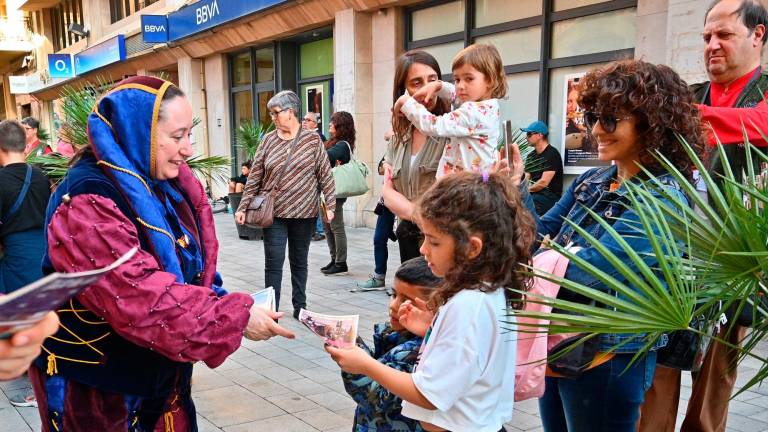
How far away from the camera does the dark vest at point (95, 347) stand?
1.88 metres

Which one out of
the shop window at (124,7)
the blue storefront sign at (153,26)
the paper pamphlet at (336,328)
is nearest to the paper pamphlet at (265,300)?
the paper pamphlet at (336,328)

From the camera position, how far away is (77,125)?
4211 mm

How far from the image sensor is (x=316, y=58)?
43.2ft

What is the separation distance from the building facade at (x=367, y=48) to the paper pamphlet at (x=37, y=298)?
1.84m

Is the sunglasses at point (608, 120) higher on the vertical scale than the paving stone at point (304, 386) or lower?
higher

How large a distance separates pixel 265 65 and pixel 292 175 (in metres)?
9.99

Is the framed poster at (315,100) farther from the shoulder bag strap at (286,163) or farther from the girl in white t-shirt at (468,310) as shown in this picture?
the girl in white t-shirt at (468,310)

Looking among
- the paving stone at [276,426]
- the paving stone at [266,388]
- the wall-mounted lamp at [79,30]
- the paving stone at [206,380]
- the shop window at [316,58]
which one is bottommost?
the paving stone at [206,380]

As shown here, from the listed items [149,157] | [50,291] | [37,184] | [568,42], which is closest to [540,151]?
[568,42]

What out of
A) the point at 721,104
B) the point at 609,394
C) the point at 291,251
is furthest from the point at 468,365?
the point at 291,251

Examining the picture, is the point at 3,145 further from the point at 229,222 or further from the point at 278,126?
the point at 229,222

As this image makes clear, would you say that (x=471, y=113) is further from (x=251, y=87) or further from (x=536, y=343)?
(x=251, y=87)

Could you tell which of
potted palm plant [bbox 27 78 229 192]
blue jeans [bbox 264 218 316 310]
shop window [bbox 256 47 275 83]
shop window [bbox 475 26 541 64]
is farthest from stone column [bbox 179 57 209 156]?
potted palm plant [bbox 27 78 229 192]

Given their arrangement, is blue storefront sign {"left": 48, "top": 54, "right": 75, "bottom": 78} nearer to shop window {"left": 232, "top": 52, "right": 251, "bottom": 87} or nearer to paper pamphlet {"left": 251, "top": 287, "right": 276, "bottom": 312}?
shop window {"left": 232, "top": 52, "right": 251, "bottom": 87}
